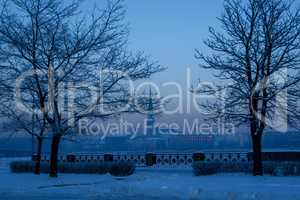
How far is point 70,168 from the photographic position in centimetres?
2667

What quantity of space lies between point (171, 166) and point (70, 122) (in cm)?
1350

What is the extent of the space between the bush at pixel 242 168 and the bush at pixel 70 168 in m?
5.16

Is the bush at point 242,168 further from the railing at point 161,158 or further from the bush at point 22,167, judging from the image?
the bush at point 22,167

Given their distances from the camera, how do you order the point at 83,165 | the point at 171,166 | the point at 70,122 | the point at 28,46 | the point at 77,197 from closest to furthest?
the point at 77,197 → the point at 28,46 → the point at 70,122 → the point at 83,165 → the point at 171,166

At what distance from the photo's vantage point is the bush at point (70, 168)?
2577 cm

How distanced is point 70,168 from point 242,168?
30.8 ft

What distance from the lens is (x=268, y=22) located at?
21.3 m

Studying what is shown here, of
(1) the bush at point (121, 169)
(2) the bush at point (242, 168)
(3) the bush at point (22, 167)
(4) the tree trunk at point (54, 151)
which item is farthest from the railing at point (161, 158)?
(4) the tree trunk at point (54, 151)

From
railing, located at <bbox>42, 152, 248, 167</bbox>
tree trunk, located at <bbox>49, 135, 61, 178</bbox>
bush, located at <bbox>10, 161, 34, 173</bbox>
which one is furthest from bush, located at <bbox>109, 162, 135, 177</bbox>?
railing, located at <bbox>42, 152, 248, 167</bbox>

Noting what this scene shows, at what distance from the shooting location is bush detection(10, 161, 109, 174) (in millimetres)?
25766

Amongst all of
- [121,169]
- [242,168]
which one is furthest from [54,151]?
[242,168]

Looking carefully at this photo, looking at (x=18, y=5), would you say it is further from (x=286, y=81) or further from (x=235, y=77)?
(x=286, y=81)

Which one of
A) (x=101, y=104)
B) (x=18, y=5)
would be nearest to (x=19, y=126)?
(x=101, y=104)

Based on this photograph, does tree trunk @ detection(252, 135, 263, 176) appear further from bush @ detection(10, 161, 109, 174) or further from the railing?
the railing
